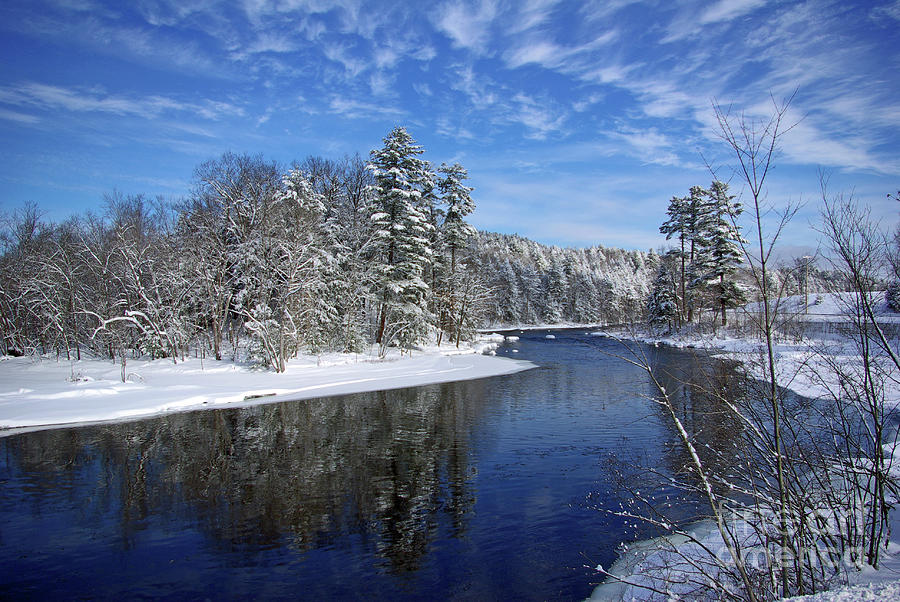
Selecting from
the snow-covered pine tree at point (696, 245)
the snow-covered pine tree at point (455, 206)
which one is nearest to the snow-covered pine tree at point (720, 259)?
the snow-covered pine tree at point (696, 245)

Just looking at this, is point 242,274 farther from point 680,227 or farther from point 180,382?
point 680,227

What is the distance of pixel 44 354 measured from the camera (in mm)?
30328

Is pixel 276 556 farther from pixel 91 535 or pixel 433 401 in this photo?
pixel 433 401

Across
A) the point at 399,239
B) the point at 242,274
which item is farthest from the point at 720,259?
the point at 242,274

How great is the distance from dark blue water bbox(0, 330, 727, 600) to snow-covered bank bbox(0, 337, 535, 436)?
178 cm

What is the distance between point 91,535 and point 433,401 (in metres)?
12.0

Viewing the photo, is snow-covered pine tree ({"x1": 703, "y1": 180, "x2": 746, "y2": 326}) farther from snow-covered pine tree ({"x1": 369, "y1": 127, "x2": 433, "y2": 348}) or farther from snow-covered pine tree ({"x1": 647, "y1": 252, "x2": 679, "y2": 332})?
snow-covered pine tree ({"x1": 369, "y1": 127, "x2": 433, "y2": 348})

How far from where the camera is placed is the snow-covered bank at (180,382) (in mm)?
15995

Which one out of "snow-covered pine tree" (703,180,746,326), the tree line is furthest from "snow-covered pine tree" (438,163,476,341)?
"snow-covered pine tree" (703,180,746,326)

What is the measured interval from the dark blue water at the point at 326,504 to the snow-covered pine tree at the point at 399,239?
48.7 ft

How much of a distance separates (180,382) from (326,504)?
14.9 metres

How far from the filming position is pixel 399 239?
31.0 m

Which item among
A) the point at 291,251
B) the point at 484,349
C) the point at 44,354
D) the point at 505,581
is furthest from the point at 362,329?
the point at 505,581

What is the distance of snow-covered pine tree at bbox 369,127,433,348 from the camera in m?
30.1
